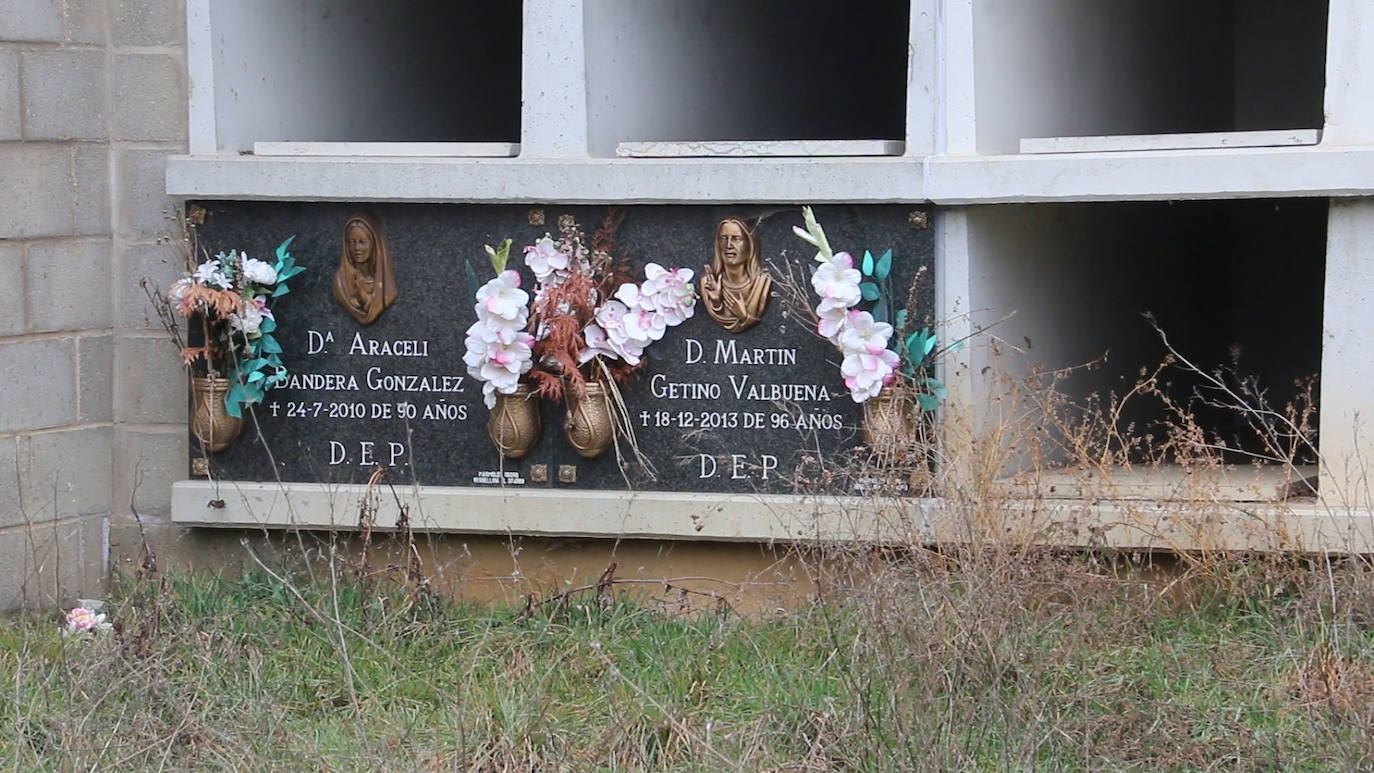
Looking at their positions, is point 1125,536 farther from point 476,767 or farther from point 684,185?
point 476,767

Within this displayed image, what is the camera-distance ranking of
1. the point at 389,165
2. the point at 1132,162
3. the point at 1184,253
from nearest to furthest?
the point at 1132,162
the point at 389,165
the point at 1184,253

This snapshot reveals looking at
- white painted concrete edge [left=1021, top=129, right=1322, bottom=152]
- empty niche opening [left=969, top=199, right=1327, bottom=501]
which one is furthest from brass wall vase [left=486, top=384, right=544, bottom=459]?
white painted concrete edge [left=1021, top=129, right=1322, bottom=152]

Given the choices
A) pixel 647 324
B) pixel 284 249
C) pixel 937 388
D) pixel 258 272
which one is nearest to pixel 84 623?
pixel 258 272

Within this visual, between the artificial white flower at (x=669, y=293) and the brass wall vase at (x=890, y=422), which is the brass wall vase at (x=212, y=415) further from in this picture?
the brass wall vase at (x=890, y=422)

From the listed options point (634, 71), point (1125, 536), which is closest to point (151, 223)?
point (634, 71)

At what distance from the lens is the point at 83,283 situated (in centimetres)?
527

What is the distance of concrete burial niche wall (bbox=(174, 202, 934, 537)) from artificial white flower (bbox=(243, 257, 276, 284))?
9cm

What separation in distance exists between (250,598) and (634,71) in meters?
Result: 2.06

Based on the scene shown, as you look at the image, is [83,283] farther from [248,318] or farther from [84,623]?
[84,623]

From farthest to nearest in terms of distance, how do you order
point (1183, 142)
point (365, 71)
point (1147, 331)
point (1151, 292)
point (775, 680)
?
point (1151, 292)
point (1147, 331)
point (365, 71)
point (1183, 142)
point (775, 680)

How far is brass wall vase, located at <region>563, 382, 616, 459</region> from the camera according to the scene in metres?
4.99

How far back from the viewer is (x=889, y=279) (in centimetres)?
488

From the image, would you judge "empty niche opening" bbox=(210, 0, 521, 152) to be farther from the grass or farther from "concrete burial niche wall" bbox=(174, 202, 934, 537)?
the grass

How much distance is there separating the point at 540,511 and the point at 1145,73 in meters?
3.00
